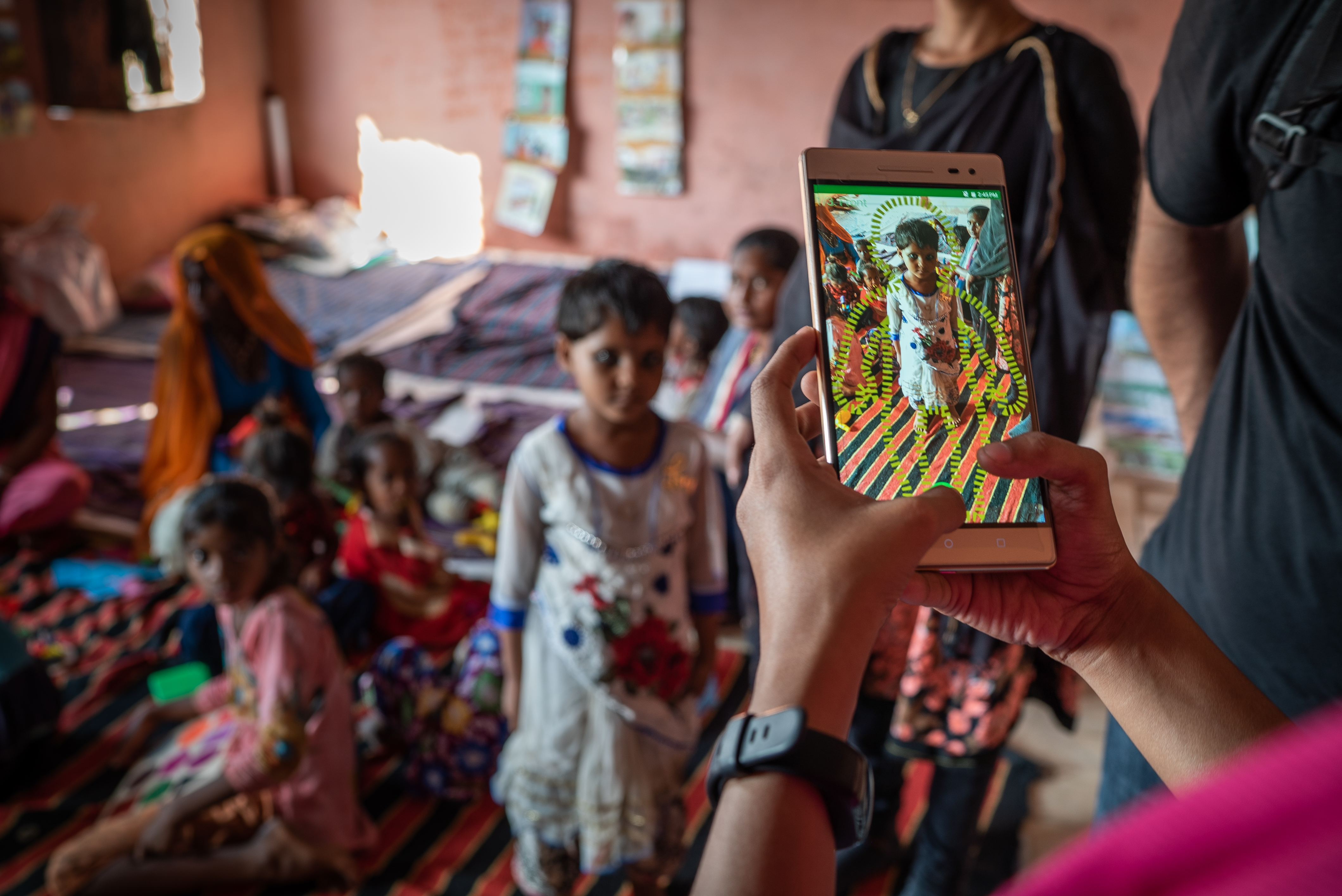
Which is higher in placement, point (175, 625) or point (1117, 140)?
point (1117, 140)

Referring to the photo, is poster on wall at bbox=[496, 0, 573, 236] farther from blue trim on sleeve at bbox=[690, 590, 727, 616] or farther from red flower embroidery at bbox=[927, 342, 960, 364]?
red flower embroidery at bbox=[927, 342, 960, 364]

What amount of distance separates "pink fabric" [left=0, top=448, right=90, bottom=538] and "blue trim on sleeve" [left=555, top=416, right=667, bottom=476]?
6.65ft

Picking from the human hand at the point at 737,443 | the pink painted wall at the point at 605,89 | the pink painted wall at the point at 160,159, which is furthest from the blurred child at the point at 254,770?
the pink painted wall at the point at 605,89

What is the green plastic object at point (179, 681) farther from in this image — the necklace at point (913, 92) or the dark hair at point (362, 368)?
the necklace at point (913, 92)

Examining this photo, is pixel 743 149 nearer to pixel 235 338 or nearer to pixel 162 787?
pixel 235 338

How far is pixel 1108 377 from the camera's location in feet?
9.84

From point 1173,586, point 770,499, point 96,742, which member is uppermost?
point 770,499

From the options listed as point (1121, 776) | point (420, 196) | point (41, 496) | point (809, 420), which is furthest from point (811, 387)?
point (420, 196)

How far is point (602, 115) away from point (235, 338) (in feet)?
10.7

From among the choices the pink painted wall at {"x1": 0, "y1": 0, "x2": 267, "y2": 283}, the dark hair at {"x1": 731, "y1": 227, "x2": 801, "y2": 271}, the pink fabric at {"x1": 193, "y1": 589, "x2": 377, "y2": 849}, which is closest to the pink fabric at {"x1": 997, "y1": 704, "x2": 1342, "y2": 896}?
the pink fabric at {"x1": 193, "y1": 589, "x2": 377, "y2": 849}

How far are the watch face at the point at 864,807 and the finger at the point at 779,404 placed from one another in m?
0.19

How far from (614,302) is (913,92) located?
55 centimetres

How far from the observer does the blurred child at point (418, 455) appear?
2.70m

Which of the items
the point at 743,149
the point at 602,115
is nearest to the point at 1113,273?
the point at 743,149
